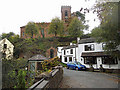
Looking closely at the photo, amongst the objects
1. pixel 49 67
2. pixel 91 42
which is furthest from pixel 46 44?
pixel 49 67

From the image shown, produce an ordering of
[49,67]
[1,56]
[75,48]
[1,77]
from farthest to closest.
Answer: [75,48] → [49,67] → [1,56] → [1,77]

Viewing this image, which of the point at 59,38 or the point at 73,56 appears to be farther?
the point at 59,38

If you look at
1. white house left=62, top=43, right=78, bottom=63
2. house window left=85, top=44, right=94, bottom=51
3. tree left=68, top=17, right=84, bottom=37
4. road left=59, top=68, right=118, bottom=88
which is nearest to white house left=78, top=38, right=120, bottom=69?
house window left=85, top=44, right=94, bottom=51

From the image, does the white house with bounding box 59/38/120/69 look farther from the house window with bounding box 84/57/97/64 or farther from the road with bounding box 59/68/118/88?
the road with bounding box 59/68/118/88

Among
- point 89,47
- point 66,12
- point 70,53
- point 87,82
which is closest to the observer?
point 87,82

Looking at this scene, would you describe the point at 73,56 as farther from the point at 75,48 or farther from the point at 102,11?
the point at 102,11

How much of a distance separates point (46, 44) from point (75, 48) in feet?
53.8

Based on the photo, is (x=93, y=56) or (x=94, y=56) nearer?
(x=94, y=56)

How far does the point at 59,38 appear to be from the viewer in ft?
141

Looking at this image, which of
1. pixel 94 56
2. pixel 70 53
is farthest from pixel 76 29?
pixel 94 56

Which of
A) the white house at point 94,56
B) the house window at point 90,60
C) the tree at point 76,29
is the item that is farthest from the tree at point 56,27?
the house window at point 90,60

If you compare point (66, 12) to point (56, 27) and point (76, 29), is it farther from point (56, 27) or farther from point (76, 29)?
point (76, 29)

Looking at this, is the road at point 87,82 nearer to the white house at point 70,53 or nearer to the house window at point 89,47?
the house window at point 89,47

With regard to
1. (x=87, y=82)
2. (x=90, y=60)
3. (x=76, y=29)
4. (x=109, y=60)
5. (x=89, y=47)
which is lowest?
(x=87, y=82)
